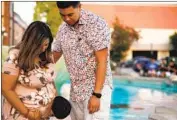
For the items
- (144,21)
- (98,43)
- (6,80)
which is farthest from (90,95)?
(144,21)

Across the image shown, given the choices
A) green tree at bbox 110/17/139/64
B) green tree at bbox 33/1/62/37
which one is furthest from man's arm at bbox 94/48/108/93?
green tree at bbox 110/17/139/64

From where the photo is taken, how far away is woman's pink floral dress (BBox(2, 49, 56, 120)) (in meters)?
2.56

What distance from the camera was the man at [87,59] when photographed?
2766mm

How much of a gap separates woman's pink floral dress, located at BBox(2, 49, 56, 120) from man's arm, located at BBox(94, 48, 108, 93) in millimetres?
263

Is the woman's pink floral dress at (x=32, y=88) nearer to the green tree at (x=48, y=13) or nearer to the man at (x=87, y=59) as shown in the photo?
the man at (x=87, y=59)

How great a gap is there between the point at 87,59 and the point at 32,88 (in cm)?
40

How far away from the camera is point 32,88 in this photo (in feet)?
8.66

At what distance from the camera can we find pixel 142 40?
3044 centimetres

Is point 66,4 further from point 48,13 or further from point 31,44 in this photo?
point 48,13

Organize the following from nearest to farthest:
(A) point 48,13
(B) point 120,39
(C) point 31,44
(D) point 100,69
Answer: (C) point 31,44, (D) point 100,69, (A) point 48,13, (B) point 120,39

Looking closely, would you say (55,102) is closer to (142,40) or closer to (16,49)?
(16,49)

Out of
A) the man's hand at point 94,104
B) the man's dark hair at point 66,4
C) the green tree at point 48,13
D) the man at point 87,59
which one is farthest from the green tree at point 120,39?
the man's dark hair at point 66,4

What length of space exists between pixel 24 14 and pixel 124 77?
7790 millimetres

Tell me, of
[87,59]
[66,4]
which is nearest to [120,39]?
[87,59]
